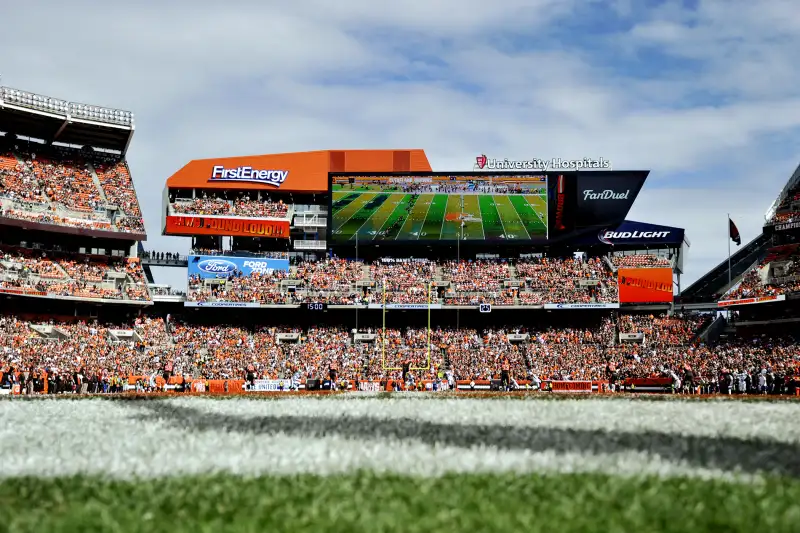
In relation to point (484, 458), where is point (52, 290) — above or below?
above

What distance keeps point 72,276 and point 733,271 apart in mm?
64216

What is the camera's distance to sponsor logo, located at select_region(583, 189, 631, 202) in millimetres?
79688

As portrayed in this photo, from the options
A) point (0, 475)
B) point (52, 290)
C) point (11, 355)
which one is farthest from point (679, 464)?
point (52, 290)

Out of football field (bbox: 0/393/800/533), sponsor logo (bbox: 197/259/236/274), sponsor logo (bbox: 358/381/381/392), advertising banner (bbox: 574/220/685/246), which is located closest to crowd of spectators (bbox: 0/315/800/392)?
sponsor logo (bbox: 358/381/381/392)

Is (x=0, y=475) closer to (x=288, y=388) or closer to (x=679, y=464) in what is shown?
(x=679, y=464)

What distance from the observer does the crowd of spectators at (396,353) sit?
192 ft

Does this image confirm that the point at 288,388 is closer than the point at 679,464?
No

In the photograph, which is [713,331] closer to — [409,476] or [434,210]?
[434,210]

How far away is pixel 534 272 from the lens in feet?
Result: 263

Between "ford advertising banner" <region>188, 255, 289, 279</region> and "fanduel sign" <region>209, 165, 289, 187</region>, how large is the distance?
31.2ft

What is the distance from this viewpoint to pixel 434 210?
80.5m

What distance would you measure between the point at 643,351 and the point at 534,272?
14627mm

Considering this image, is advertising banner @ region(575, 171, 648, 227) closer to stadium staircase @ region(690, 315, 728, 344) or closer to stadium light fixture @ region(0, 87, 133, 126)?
stadium staircase @ region(690, 315, 728, 344)

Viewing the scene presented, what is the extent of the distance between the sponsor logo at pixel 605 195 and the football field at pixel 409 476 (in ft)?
211
